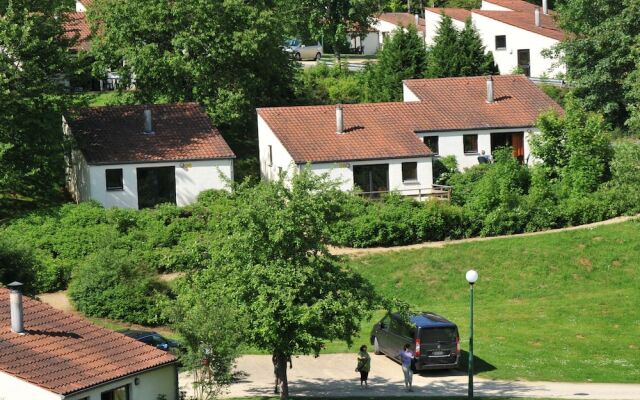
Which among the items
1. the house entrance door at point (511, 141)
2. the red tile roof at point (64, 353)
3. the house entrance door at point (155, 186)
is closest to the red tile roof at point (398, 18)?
the house entrance door at point (511, 141)

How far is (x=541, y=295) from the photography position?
45656 mm

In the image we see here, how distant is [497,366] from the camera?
3712cm

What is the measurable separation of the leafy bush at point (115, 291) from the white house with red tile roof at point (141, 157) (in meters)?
9.68

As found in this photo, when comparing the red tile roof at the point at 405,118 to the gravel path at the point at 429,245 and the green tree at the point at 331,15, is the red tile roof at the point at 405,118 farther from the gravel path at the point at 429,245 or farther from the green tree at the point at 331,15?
the green tree at the point at 331,15

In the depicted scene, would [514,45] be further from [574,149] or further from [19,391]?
[19,391]

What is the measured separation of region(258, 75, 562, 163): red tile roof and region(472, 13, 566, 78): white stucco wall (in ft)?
33.6

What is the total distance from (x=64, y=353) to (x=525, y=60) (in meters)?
50.0

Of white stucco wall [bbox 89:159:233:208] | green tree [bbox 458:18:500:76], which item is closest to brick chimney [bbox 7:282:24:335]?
white stucco wall [bbox 89:159:233:208]

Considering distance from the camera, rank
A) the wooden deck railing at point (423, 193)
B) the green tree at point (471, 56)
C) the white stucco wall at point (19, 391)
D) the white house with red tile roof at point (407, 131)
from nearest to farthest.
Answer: the white stucco wall at point (19, 391) < the wooden deck railing at point (423, 193) < the white house with red tile roof at point (407, 131) < the green tree at point (471, 56)

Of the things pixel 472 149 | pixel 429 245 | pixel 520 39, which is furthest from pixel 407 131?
pixel 520 39

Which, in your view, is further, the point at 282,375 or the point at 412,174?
the point at 412,174

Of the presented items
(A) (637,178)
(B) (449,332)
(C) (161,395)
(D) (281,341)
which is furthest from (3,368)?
(A) (637,178)

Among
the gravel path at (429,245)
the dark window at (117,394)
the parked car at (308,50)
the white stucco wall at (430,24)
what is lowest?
the dark window at (117,394)

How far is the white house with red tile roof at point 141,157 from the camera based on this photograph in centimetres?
5278
